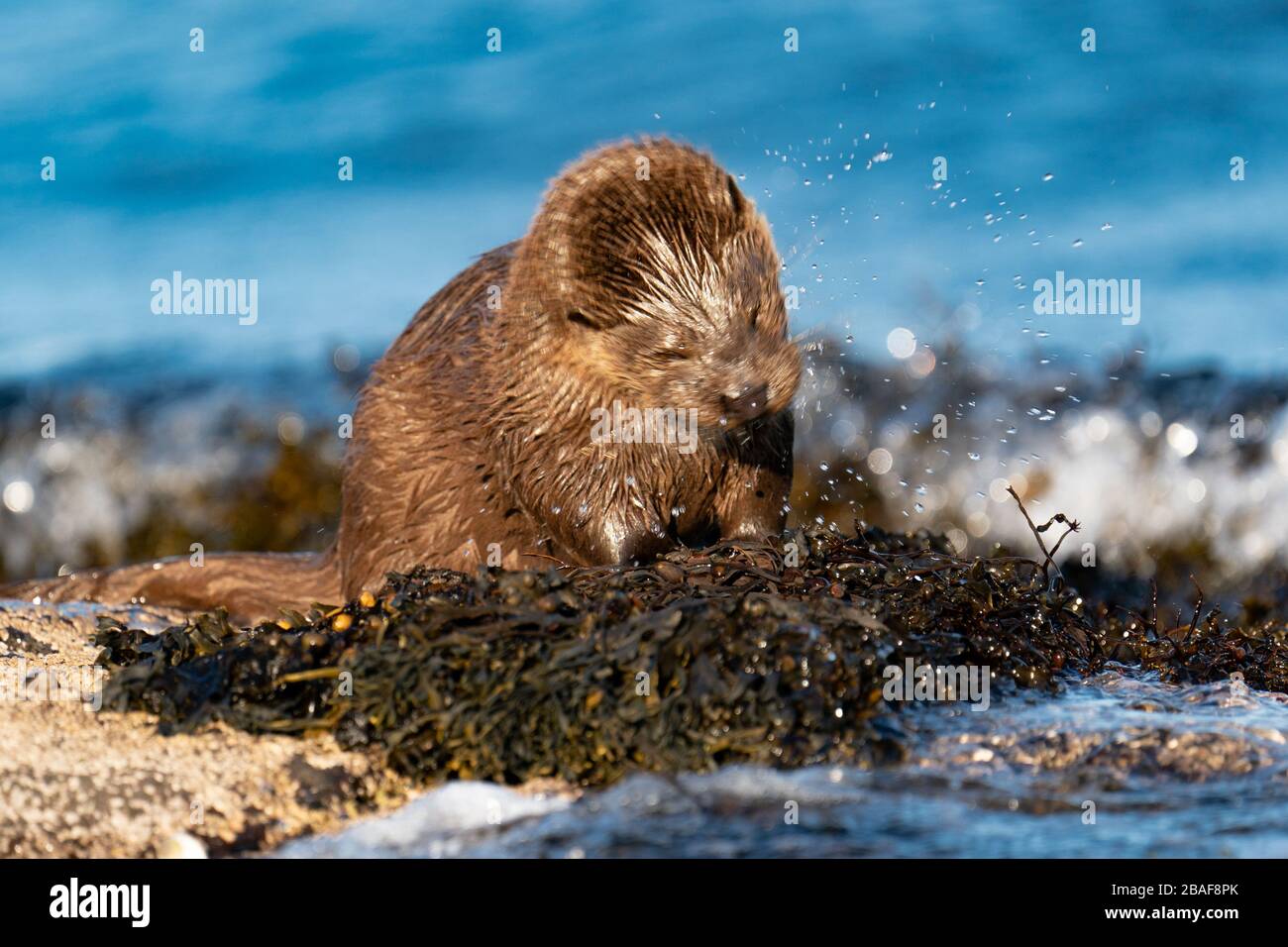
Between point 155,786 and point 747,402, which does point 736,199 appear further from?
point 155,786

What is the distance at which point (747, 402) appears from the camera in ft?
18.7

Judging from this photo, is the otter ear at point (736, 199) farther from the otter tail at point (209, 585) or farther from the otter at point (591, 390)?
the otter tail at point (209, 585)

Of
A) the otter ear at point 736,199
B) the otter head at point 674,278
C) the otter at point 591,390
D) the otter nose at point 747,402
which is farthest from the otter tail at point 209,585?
the otter ear at point 736,199

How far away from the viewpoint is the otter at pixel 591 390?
569 centimetres

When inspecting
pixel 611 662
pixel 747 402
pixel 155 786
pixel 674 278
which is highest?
pixel 674 278

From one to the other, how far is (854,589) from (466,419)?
200 cm

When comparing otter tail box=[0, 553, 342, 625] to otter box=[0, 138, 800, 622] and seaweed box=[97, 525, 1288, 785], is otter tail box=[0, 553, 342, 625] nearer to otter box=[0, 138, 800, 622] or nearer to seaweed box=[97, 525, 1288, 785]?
otter box=[0, 138, 800, 622]

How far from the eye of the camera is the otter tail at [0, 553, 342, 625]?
761cm

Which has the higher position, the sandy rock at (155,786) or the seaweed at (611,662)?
the seaweed at (611,662)

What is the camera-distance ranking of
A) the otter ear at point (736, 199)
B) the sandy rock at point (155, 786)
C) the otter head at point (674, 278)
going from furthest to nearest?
the otter ear at point (736, 199), the otter head at point (674, 278), the sandy rock at point (155, 786)

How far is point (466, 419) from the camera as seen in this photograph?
663 cm

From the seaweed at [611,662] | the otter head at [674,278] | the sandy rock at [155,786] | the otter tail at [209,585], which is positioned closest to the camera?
the sandy rock at [155,786]

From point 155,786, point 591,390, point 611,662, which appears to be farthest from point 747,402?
point 155,786

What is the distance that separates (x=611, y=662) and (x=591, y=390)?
5.86 ft
